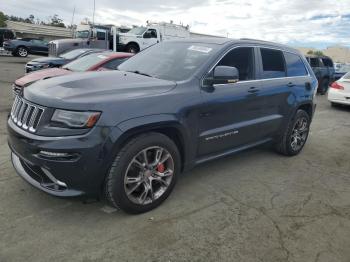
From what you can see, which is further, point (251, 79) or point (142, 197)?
point (251, 79)

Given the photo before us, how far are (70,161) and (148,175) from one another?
858 millimetres

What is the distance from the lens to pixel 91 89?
11.0 ft

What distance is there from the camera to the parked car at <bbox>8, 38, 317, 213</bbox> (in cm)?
311

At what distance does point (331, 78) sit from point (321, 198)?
14.6 m

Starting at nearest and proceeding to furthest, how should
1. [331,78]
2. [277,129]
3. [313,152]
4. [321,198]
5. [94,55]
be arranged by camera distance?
[321,198]
[277,129]
[313,152]
[94,55]
[331,78]

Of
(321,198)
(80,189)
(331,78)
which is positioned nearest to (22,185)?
(80,189)

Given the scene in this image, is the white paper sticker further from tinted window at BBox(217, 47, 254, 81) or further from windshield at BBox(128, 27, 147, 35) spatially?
windshield at BBox(128, 27, 147, 35)

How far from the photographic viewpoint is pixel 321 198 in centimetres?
439

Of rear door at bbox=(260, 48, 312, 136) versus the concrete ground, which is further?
rear door at bbox=(260, 48, 312, 136)

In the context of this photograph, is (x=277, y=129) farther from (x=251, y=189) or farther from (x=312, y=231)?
(x=312, y=231)

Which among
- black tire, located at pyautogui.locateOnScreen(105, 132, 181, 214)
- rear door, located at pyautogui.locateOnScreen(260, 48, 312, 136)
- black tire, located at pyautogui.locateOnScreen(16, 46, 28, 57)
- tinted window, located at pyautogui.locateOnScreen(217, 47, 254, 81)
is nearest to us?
black tire, located at pyautogui.locateOnScreen(105, 132, 181, 214)

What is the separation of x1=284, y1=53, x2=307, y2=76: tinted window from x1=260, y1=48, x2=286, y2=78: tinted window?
202 millimetres

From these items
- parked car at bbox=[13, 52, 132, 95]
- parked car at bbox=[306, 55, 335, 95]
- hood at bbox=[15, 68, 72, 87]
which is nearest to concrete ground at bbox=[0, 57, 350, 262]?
hood at bbox=[15, 68, 72, 87]

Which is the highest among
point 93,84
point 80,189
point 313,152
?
point 93,84
